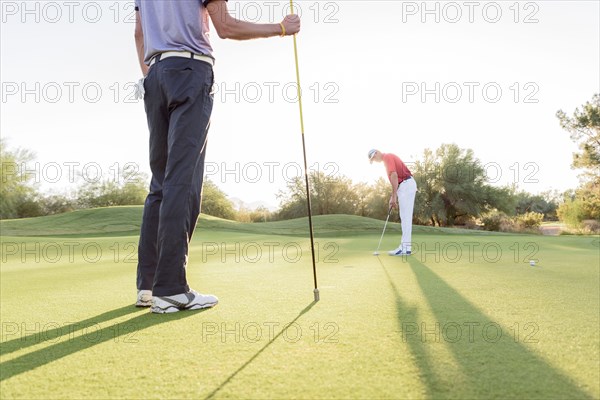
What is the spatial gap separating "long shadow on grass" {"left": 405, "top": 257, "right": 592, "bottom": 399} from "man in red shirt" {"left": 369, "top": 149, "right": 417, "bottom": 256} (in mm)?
5772

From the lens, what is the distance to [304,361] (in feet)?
5.57

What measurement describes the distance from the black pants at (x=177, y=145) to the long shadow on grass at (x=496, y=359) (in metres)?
1.55

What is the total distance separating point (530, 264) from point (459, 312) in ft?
13.3

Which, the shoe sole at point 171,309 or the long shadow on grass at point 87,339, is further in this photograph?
the shoe sole at point 171,309

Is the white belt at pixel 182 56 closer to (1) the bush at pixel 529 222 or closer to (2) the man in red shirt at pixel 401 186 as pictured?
(2) the man in red shirt at pixel 401 186

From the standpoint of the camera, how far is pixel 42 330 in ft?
7.84

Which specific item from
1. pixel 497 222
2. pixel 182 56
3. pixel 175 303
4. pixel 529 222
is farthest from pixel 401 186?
pixel 529 222

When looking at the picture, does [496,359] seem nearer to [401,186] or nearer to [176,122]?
[176,122]

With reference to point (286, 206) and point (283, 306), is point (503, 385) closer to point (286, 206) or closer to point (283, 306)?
point (283, 306)

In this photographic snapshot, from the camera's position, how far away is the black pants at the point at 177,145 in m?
2.83

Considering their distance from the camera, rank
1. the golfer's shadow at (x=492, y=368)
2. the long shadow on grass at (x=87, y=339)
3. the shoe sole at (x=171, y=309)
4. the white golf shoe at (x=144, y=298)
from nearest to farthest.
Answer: the golfer's shadow at (x=492, y=368), the long shadow on grass at (x=87, y=339), the shoe sole at (x=171, y=309), the white golf shoe at (x=144, y=298)

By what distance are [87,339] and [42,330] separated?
456 mm

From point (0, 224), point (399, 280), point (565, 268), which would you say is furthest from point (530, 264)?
point (0, 224)

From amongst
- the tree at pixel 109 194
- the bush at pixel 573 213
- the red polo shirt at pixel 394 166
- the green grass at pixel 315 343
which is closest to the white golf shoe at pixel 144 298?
the green grass at pixel 315 343
